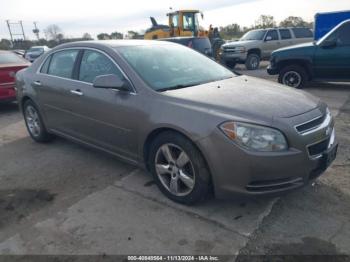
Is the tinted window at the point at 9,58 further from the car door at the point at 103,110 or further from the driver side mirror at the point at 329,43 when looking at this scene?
the driver side mirror at the point at 329,43

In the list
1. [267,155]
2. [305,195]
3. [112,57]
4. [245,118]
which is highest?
[112,57]

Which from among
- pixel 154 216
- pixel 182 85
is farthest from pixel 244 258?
pixel 182 85

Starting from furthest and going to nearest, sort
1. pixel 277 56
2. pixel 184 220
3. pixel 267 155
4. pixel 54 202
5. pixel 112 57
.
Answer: pixel 277 56 → pixel 112 57 → pixel 54 202 → pixel 184 220 → pixel 267 155

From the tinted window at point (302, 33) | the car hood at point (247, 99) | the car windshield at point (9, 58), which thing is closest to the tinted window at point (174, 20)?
the tinted window at point (302, 33)

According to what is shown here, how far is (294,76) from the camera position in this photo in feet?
31.0

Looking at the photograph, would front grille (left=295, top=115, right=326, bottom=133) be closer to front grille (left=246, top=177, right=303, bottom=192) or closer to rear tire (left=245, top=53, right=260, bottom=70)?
front grille (left=246, top=177, right=303, bottom=192)

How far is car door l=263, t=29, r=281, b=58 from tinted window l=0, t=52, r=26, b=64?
A: 11.4 metres

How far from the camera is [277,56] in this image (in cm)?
964

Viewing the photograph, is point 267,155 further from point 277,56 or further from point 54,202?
point 277,56

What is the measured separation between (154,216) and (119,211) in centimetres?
38

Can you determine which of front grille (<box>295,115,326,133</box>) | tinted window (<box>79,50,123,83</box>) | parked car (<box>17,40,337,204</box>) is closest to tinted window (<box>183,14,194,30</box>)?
parked car (<box>17,40,337,204</box>)

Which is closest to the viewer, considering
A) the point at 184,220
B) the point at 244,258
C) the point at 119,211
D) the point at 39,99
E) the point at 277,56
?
the point at 244,258

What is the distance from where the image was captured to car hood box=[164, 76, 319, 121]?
9.80 feet

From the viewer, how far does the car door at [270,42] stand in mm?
16156
